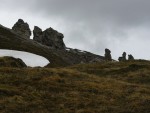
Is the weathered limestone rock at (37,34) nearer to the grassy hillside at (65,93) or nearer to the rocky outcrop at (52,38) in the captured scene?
the rocky outcrop at (52,38)

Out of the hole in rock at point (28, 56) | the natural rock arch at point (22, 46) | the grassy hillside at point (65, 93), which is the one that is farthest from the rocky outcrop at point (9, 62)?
the natural rock arch at point (22, 46)

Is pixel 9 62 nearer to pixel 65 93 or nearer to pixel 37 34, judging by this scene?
pixel 65 93

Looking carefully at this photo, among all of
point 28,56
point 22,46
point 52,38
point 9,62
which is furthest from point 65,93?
point 52,38

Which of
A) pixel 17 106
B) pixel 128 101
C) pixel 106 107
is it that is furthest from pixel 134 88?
pixel 17 106

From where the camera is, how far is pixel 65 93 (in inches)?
2076

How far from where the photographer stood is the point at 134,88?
192 feet

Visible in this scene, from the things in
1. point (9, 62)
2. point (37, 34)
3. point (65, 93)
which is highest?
point (37, 34)

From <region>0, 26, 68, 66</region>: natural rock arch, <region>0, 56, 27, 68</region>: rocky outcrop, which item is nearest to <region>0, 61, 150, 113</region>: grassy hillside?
<region>0, 56, 27, 68</region>: rocky outcrop

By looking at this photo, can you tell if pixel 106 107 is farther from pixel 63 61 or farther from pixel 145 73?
pixel 63 61

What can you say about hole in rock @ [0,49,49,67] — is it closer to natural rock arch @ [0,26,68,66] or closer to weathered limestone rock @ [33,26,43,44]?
natural rock arch @ [0,26,68,66]

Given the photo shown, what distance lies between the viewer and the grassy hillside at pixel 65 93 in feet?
149

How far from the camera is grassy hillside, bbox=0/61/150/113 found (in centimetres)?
4538

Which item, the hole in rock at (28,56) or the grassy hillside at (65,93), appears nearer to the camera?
the grassy hillside at (65,93)

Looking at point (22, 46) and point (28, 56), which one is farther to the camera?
point (22, 46)
